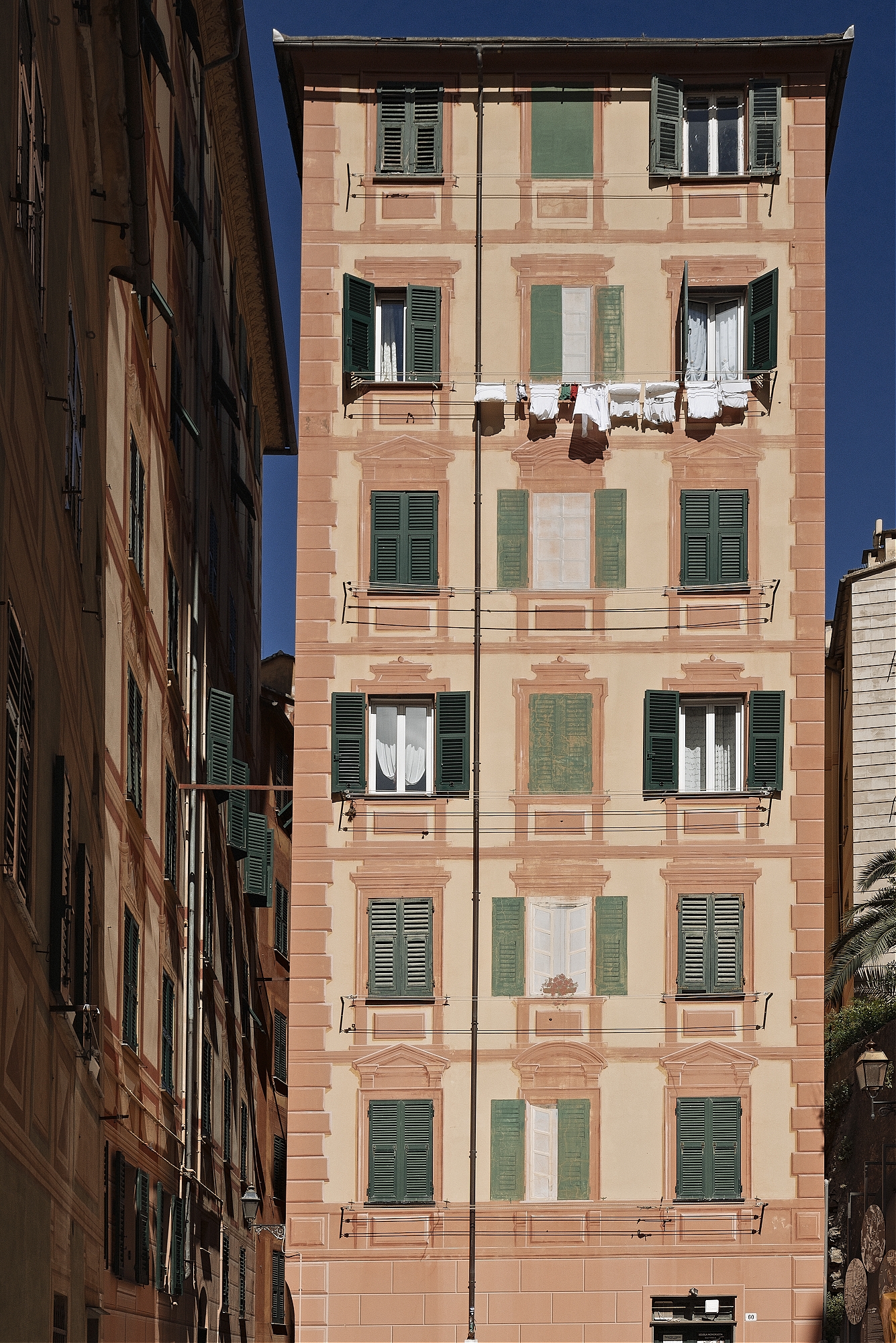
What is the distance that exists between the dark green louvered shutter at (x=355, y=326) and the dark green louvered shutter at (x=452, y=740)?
6.11 m

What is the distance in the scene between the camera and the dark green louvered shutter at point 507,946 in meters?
33.6

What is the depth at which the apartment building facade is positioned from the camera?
32750mm

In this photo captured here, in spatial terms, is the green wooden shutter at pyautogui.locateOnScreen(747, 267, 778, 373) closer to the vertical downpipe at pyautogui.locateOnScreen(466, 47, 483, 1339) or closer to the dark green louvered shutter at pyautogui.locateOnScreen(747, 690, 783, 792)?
the vertical downpipe at pyautogui.locateOnScreen(466, 47, 483, 1339)

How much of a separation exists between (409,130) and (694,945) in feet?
50.0

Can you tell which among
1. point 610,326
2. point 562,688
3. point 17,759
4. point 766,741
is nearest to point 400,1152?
point 562,688

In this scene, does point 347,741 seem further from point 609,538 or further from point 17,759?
point 17,759

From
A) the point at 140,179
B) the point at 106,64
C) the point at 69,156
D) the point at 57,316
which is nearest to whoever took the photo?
the point at 57,316

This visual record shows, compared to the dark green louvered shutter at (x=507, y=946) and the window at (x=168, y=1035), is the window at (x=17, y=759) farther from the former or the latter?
the dark green louvered shutter at (x=507, y=946)

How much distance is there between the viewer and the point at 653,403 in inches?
1399

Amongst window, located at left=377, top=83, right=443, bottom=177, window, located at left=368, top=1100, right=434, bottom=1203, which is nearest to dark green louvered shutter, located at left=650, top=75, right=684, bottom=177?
window, located at left=377, top=83, right=443, bottom=177

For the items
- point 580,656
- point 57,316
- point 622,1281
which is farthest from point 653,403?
point 57,316

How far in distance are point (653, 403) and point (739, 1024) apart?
10738 mm

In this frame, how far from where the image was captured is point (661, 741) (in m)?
34.2

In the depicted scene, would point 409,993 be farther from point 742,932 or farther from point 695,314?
point 695,314
